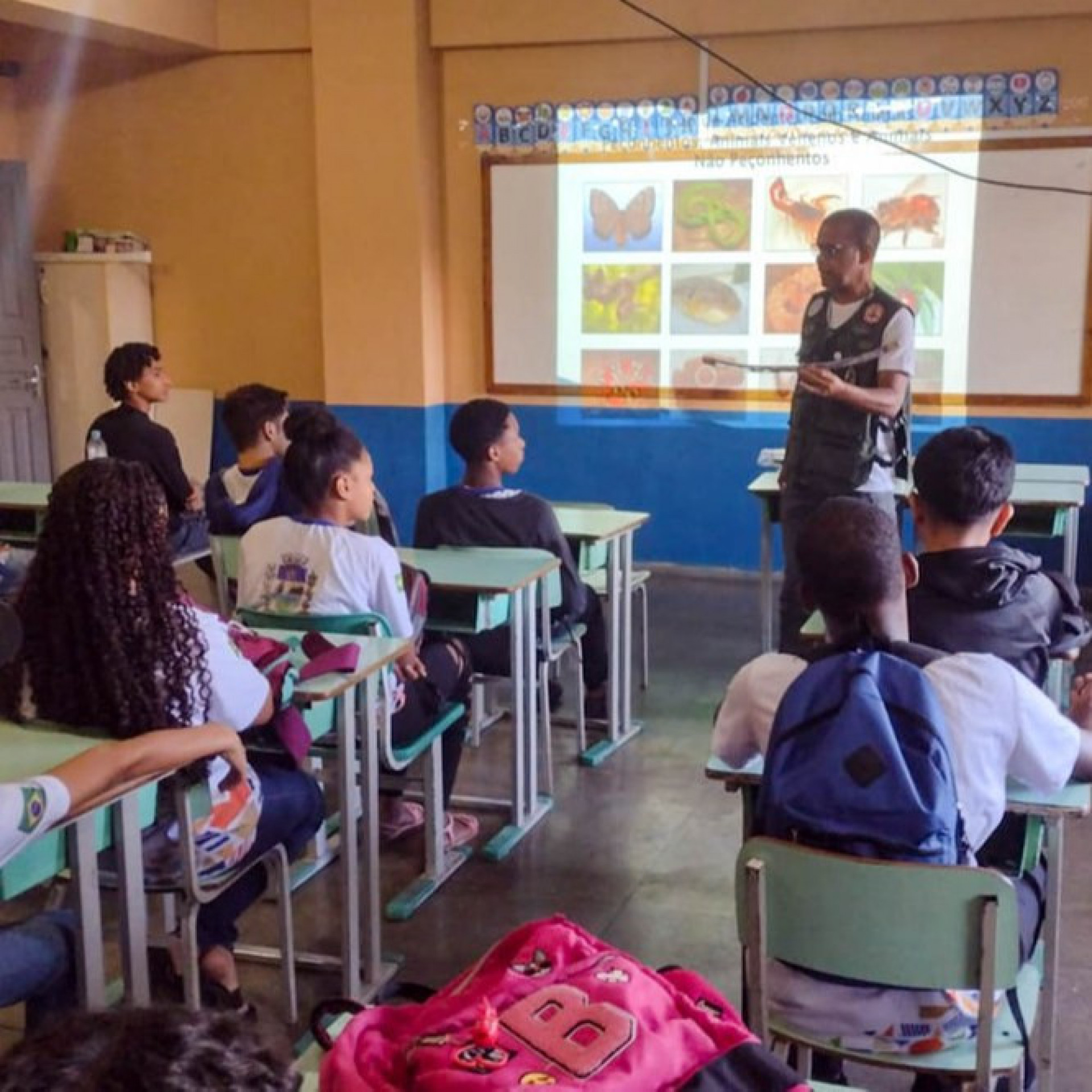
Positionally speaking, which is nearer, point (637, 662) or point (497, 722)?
point (497, 722)

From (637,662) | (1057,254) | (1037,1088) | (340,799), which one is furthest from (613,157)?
(1037,1088)

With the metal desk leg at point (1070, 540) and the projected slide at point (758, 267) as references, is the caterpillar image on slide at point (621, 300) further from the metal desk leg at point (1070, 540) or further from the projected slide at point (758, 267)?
the metal desk leg at point (1070, 540)

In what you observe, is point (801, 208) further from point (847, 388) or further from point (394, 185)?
point (847, 388)

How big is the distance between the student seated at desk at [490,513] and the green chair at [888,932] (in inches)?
77.2

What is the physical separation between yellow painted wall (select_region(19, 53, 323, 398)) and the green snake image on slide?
1.92 meters

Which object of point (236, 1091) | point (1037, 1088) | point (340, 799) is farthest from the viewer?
point (340, 799)

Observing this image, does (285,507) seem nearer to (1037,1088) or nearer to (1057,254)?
(1037,1088)

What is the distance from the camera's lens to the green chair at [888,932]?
1612mm

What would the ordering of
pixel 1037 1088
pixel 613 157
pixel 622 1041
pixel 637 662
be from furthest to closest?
pixel 613 157 → pixel 637 662 → pixel 1037 1088 → pixel 622 1041

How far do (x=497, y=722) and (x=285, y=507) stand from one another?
1.13 metres

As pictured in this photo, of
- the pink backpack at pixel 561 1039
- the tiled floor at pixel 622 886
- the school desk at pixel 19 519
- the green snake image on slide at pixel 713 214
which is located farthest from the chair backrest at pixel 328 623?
the green snake image on slide at pixel 713 214

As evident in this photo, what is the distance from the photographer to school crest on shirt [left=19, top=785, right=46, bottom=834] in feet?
5.62

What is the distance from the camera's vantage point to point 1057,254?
582 cm

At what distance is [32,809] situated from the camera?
1.72 metres
